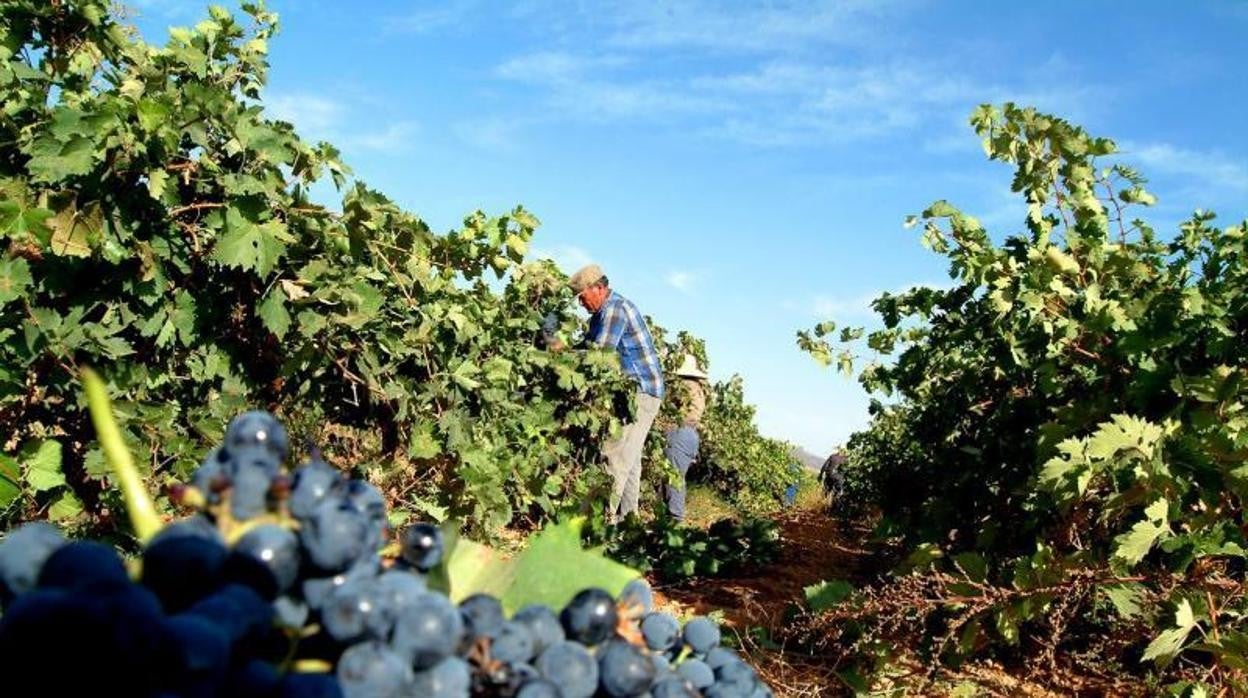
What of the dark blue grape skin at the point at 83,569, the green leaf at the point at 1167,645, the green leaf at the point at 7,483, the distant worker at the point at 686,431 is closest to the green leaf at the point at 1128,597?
the green leaf at the point at 1167,645

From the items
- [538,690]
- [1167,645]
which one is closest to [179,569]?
[538,690]

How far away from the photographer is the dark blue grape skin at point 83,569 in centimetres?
61

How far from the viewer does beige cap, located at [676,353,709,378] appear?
11.0m

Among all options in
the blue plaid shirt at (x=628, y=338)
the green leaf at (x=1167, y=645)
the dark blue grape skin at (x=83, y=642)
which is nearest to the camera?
the dark blue grape skin at (x=83, y=642)

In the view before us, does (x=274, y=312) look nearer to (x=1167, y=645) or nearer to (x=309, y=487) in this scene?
(x=309, y=487)

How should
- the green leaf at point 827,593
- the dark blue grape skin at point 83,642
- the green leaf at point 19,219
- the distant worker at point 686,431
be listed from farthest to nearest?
the distant worker at point 686,431 < the green leaf at point 827,593 < the green leaf at point 19,219 < the dark blue grape skin at point 83,642

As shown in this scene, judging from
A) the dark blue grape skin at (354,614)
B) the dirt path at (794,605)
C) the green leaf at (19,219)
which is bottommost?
the dirt path at (794,605)

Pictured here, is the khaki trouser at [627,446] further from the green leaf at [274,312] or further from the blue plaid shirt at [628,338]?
the green leaf at [274,312]

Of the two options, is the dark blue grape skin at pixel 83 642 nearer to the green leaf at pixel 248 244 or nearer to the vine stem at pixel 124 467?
the vine stem at pixel 124 467

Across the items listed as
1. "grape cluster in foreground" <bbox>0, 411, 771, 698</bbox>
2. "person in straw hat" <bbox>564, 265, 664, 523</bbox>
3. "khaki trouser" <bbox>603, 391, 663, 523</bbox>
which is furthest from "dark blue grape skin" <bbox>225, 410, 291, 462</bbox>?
"khaki trouser" <bbox>603, 391, 663, 523</bbox>

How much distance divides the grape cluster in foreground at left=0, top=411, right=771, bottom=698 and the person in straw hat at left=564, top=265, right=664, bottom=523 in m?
6.89

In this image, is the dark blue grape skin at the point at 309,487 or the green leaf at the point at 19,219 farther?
the green leaf at the point at 19,219

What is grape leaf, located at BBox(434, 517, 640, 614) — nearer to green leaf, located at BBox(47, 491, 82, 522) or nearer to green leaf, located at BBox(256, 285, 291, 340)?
green leaf, located at BBox(256, 285, 291, 340)

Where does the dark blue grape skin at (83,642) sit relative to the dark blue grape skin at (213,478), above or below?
below
